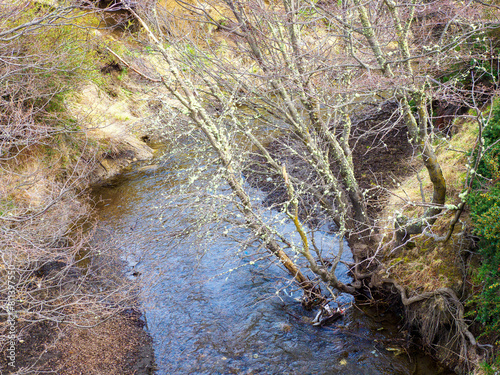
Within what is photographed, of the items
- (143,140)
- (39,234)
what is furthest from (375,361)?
(143,140)

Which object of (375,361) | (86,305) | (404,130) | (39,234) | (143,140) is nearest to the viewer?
(375,361)

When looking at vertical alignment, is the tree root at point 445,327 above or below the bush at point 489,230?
below

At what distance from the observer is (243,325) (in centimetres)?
602

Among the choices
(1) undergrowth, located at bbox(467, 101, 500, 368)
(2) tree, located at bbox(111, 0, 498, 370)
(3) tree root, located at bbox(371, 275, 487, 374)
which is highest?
(2) tree, located at bbox(111, 0, 498, 370)

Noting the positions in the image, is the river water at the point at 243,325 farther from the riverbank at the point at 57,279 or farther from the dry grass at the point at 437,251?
the dry grass at the point at 437,251

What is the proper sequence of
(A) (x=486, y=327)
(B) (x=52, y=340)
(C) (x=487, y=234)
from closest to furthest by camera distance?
(C) (x=487, y=234)
(A) (x=486, y=327)
(B) (x=52, y=340)

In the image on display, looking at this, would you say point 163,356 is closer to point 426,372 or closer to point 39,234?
point 39,234

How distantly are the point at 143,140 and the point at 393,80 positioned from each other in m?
13.5

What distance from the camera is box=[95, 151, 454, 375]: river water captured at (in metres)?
5.12

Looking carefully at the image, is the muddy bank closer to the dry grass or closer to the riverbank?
the dry grass

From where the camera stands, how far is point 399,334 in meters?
5.25

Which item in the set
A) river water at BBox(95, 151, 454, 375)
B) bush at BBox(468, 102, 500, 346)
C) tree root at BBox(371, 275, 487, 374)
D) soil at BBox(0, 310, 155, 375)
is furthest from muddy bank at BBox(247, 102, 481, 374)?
soil at BBox(0, 310, 155, 375)

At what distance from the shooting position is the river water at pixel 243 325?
16.8 ft

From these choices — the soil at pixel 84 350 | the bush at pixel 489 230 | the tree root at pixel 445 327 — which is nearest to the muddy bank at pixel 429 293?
the tree root at pixel 445 327
